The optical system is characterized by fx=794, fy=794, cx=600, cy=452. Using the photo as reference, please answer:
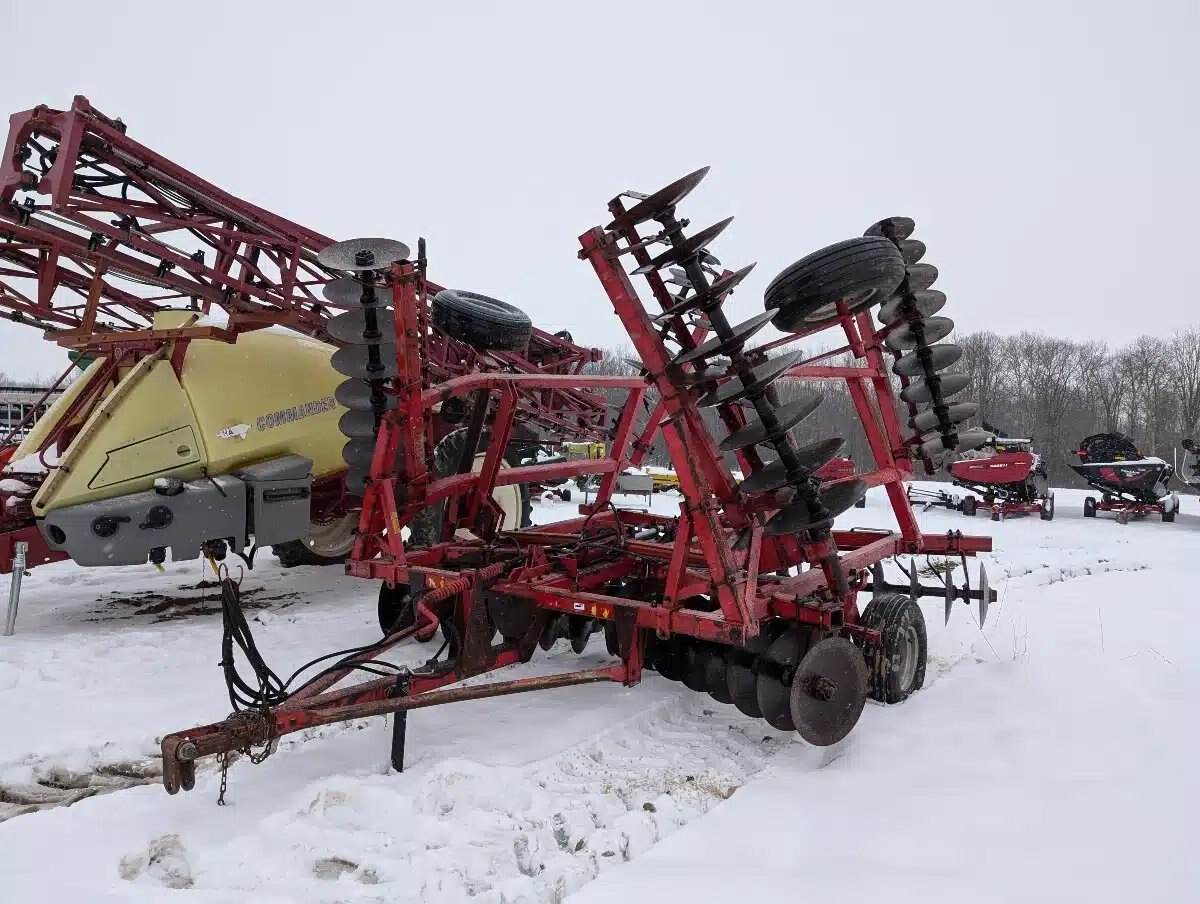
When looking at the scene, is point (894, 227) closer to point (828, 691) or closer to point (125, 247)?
point (828, 691)

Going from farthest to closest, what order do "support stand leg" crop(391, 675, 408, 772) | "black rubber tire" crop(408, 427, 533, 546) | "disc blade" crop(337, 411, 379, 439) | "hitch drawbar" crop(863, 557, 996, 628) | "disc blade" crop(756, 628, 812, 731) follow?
"black rubber tire" crop(408, 427, 533, 546)
"hitch drawbar" crop(863, 557, 996, 628)
"disc blade" crop(337, 411, 379, 439)
"disc blade" crop(756, 628, 812, 731)
"support stand leg" crop(391, 675, 408, 772)

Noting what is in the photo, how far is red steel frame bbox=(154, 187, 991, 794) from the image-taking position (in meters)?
3.18

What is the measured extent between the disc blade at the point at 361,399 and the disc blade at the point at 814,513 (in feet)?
7.27

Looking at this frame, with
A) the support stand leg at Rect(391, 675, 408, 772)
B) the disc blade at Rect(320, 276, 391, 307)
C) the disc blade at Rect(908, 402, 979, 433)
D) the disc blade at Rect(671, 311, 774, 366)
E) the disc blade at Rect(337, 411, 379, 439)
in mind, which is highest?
the disc blade at Rect(320, 276, 391, 307)

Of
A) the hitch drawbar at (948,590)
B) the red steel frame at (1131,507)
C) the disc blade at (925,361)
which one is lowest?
the hitch drawbar at (948,590)

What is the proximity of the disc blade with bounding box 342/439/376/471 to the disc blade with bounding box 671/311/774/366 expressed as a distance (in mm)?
2132

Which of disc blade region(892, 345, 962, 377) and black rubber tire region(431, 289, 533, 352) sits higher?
black rubber tire region(431, 289, 533, 352)

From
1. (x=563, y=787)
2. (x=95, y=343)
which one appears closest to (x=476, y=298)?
(x=95, y=343)

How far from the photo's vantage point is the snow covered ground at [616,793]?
244cm

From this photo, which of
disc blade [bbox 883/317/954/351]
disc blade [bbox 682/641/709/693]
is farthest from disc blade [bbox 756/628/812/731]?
disc blade [bbox 883/317/954/351]

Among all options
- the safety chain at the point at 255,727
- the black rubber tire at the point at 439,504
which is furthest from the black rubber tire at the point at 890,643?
the black rubber tire at the point at 439,504

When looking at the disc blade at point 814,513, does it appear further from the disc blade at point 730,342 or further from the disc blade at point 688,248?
the disc blade at point 688,248

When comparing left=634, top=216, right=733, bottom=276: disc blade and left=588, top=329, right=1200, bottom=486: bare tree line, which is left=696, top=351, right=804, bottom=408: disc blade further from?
left=588, top=329, right=1200, bottom=486: bare tree line

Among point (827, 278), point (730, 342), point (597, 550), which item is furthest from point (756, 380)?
point (597, 550)
